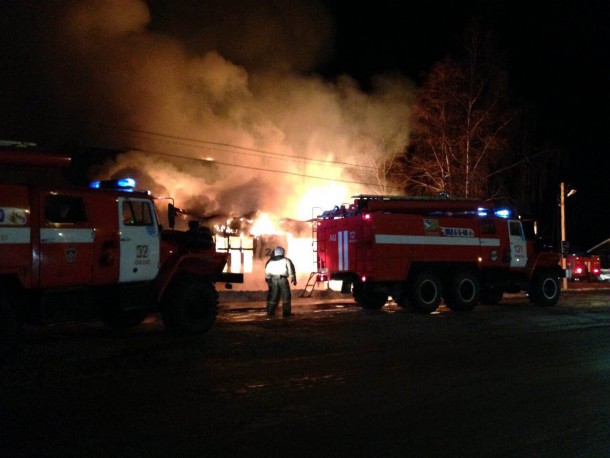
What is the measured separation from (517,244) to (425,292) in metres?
3.51

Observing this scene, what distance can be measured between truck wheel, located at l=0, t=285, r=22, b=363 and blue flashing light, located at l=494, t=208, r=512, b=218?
1184cm

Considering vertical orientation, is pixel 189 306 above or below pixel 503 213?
below

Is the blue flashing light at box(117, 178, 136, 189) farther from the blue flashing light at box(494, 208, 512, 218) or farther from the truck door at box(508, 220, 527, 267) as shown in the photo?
the truck door at box(508, 220, 527, 267)

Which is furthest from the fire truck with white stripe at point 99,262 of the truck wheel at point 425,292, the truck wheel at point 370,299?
the truck wheel at point 370,299

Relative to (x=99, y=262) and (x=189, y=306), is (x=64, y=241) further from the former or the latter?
(x=189, y=306)

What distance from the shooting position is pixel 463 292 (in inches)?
597

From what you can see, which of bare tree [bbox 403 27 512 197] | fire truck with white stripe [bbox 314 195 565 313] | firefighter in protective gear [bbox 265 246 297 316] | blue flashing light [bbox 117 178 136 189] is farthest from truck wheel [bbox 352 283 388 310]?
bare tree [bbox 403 27 512 197]

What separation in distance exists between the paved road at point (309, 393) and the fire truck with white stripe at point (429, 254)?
3.35 meters

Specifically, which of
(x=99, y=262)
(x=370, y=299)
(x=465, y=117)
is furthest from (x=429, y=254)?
(x=465, y=117)

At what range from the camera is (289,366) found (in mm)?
7734

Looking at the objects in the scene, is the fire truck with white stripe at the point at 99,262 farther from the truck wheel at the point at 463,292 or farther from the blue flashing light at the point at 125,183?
the truck wheel at the point at 463,292

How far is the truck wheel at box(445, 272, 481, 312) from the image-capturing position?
14969mm

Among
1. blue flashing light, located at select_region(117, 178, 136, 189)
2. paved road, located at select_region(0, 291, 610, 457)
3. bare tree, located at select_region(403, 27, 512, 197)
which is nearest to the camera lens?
paved road, located at select_region(0, 291, 610, 457)

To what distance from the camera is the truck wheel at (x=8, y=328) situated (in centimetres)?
787
